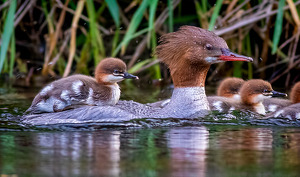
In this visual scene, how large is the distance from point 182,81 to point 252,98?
1019 millimetres

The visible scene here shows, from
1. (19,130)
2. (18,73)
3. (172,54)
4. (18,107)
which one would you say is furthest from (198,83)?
(18,73)

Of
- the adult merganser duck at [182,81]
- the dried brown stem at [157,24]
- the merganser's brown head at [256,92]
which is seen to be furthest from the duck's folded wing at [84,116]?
the dried brown stem at [157,24]

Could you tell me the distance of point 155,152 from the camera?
11.9 feet

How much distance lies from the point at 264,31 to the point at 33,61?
3.92m

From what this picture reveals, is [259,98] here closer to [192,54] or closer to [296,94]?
[296,94]

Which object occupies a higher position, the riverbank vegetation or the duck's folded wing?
the riverbank vegetation

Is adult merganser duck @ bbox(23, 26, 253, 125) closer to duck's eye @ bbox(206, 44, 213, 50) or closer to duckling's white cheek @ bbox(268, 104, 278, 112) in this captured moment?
duck's eye @ bbox(206, 44, 213, 50)

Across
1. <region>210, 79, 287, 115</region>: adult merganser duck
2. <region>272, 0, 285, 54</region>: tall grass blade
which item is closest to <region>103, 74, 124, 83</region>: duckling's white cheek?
<region>210, 79, 287, 115</region>: adult merganser duck

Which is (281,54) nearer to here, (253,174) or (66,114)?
(66,114)

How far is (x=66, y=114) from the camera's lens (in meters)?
4.87

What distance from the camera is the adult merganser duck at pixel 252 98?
5543 millimetres

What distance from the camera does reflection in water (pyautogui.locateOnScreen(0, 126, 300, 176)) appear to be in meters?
3.15

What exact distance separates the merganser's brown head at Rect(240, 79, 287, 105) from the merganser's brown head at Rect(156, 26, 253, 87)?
0.85m

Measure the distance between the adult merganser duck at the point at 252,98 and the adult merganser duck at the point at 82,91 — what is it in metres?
1.07
